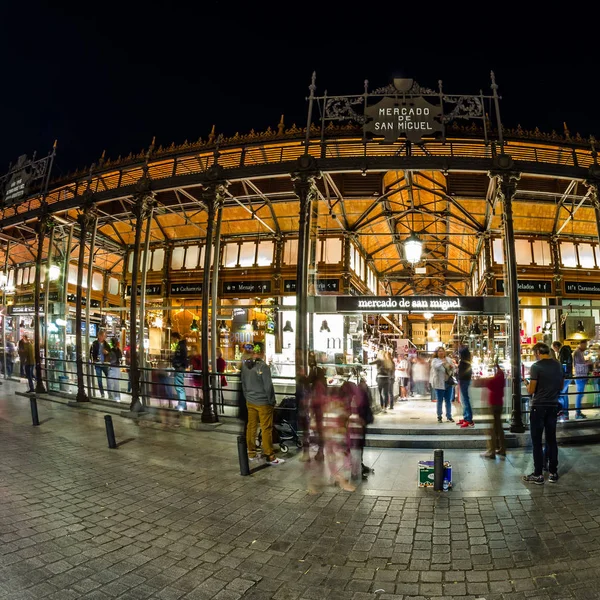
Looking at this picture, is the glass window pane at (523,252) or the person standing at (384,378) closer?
the person standing at (384,378)

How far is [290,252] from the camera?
69.0 feet

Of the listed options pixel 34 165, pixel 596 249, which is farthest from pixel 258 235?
pixel 596 249

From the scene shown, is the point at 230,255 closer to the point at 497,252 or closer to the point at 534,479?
the point at 497,252

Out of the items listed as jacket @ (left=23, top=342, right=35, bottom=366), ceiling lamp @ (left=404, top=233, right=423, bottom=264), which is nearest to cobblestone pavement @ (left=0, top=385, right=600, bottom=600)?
ceiling lamp @ (left=404, top=233, right=423, bottom=264)

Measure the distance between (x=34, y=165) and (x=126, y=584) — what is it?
1874cm

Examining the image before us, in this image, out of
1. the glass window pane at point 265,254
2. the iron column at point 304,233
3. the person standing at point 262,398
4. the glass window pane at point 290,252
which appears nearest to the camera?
the person standing at point 262,398

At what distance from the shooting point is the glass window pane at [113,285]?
2619 cm

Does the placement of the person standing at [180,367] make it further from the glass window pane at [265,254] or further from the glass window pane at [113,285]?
the glass window pane at [113,285]

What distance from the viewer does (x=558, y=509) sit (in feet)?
17.4

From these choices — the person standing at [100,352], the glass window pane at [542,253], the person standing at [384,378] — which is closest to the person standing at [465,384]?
the person standing at [384,378]

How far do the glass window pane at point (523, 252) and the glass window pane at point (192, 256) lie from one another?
16406 mm

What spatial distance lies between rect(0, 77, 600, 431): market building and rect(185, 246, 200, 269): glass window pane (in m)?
0.07

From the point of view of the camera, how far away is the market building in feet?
35.0

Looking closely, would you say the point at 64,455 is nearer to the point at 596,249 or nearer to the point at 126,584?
the point at 126,584
